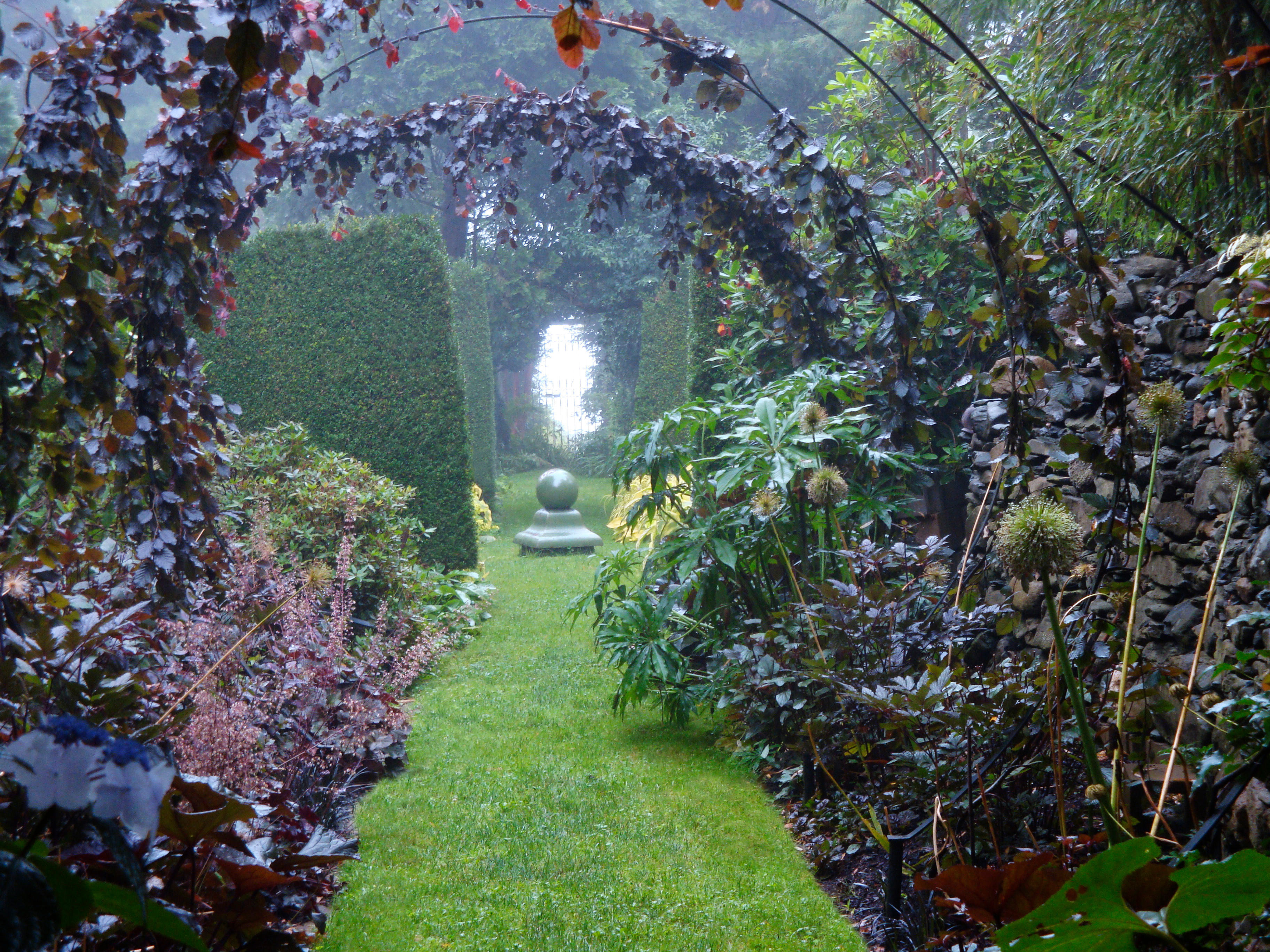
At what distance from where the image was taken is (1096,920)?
76 cm

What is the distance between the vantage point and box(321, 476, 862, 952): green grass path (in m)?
2.18

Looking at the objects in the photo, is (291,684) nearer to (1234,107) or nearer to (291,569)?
(291,569)

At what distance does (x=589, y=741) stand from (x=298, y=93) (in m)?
2.77

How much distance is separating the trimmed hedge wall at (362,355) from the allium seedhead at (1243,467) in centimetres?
641

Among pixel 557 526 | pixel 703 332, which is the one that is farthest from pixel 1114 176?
pixel 557 526

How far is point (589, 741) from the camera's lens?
3.72 m

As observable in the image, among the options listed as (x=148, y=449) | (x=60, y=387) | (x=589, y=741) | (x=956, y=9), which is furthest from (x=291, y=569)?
(x=956, y=9)

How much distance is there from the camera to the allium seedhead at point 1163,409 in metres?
1.74

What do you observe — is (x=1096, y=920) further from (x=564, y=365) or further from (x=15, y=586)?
(x=564, y=365)

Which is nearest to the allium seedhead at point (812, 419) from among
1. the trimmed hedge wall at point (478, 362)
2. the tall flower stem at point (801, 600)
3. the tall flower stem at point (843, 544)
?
the tall flower stem at point (843, 544)

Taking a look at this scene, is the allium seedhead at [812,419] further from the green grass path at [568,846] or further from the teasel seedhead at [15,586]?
the teasel seedhead at [15,586]

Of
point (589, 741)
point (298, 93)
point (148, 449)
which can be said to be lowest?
point (589, 741)

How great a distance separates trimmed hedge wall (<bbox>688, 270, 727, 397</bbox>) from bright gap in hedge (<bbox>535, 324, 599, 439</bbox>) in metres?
14.0

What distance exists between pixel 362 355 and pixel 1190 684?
295 inches
